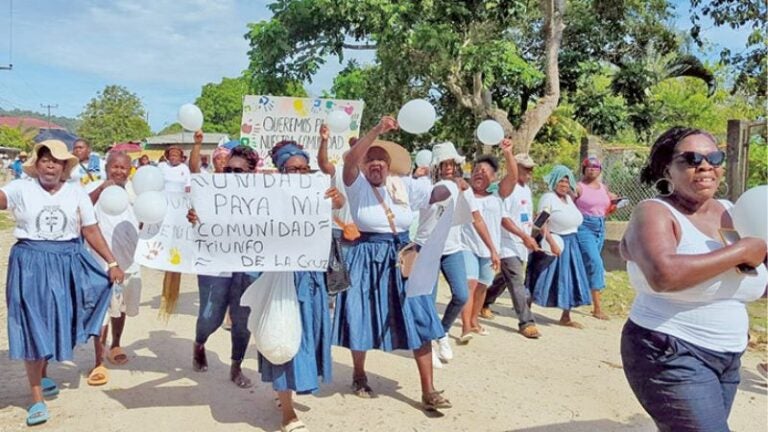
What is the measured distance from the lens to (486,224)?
6.16 metres

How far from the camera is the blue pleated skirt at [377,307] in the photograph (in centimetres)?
423

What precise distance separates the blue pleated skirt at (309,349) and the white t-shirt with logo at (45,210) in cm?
146

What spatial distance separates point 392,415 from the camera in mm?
4254

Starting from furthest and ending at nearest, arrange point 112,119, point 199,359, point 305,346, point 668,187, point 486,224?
point 112,119 < point 486,224 < point 199,359 < point 305,346 < point 668,187

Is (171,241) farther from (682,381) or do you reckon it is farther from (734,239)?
(734,239)

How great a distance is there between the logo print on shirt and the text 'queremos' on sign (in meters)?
0.90

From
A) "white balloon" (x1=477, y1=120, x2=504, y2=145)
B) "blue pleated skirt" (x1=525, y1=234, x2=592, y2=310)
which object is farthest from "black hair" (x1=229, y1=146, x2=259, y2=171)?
"blue pleated skirt" (x1=525, y1=234, x2=592, y2=310)

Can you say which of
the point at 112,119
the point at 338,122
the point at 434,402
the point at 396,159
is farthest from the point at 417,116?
the point at 112,119

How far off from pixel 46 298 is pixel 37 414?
27.2 inches

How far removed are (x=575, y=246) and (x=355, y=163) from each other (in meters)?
3.64

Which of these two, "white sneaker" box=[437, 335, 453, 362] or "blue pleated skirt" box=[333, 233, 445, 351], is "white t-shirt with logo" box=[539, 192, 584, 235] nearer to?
"white sneaker" box=[437, 335, 453, 362]

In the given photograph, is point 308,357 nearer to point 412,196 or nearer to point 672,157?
point 412,196

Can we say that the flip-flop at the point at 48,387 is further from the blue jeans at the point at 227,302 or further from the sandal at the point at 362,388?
the sandal at the point at 362,388

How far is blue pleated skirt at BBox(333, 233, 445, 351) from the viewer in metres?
4.23
